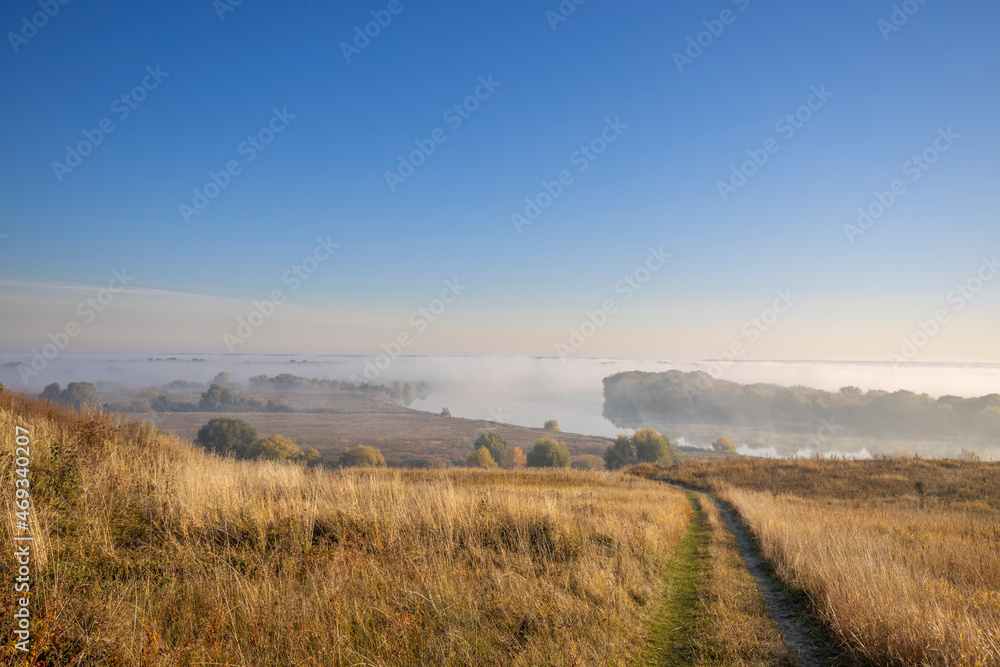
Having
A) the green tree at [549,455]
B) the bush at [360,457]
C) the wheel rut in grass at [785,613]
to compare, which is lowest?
the green tree at [549,455]

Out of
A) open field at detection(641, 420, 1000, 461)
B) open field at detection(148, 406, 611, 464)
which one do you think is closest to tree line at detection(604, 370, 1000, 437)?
open field at detection(641, 420, 1000, 461)

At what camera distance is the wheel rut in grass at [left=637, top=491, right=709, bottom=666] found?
492 centimetres

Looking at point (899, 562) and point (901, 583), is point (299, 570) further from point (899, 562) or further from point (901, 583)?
point (899, 562)

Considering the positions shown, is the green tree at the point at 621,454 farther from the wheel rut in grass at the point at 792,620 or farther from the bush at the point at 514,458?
the wheel rut in grass at the point at 792,620

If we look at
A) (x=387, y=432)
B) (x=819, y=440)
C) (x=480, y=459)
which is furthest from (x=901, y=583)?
(x=819, y=440)

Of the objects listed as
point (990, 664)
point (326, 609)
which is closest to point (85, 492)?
point (326, 609)

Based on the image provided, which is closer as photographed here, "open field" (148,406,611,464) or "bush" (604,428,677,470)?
"bush" (604,428,677,470)

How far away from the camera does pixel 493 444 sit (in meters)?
87.6

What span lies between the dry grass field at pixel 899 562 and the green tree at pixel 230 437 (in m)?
57.9

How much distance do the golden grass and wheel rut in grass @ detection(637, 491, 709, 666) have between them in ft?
0.79

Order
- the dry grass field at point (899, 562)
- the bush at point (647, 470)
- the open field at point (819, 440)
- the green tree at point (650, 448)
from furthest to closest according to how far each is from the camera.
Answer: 1. the open field at point (819, 440)
2. the green tree at point (650, 448)
3. the bush at point (647, 470)
4. the dry grass field at point (899, 562)

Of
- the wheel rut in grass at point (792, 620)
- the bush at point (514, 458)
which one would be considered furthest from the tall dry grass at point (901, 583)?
the bush at point (514, 458)

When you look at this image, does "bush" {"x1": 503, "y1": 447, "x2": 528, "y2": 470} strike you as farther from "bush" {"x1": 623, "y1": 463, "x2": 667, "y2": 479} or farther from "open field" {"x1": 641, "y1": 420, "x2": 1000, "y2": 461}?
"open field" {"x1": 641, "y1": 420, "x2": 1000, "y2": 461}

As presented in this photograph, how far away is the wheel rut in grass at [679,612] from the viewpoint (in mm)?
4922
